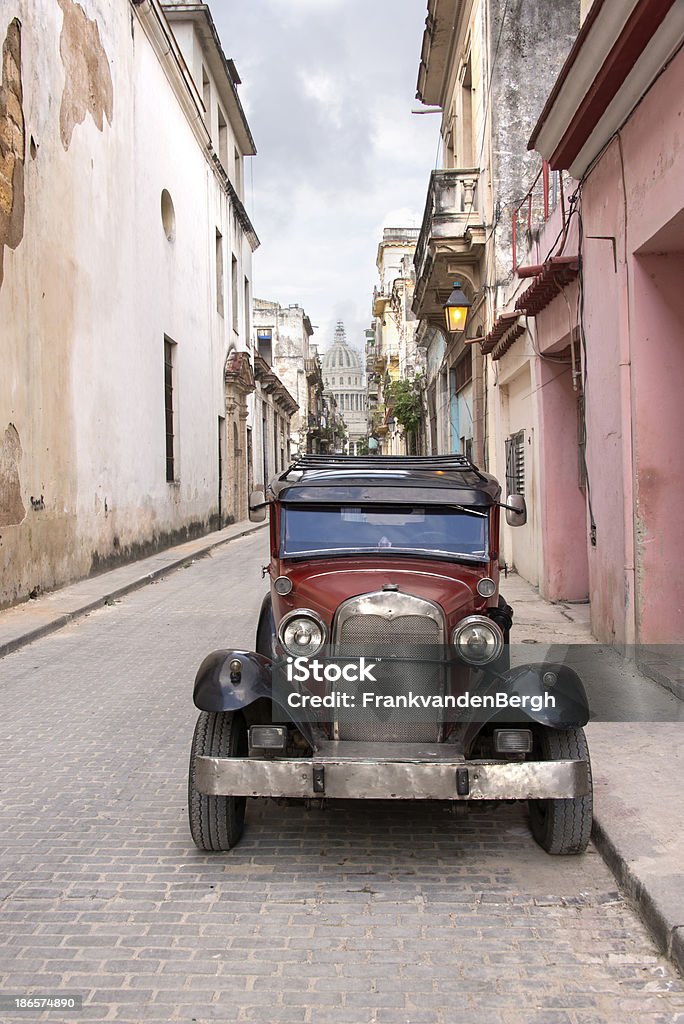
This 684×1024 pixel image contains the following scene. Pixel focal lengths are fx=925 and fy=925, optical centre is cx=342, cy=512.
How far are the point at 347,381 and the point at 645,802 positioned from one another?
6743 inches

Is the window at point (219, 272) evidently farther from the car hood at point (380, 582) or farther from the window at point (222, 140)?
the car hood at point (380, 582)

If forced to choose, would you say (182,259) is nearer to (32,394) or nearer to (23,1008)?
(32,394)

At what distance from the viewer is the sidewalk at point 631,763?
11.7 feet

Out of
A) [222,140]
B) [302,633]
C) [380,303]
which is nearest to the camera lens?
[302,633]

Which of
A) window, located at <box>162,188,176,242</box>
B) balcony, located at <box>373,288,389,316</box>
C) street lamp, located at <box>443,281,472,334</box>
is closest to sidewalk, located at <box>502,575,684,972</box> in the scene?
street lamp, located at <box>443,281,472,334</box>

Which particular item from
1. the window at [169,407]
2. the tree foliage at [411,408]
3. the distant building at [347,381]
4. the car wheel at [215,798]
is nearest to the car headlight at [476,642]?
the car wheel at [215,798]

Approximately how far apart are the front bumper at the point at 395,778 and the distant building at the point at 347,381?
151105 mm

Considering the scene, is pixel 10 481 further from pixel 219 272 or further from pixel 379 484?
pixel 219 272

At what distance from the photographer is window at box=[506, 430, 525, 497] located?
516 inches

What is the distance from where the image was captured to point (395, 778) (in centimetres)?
377

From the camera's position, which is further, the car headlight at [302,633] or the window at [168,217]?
the window at [168,217]

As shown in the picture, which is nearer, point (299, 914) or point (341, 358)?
point (299, 914)

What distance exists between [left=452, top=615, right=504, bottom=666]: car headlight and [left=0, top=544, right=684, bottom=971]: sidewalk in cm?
93

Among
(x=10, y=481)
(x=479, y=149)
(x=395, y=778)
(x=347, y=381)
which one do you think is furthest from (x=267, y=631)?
(x=347, y=381)
